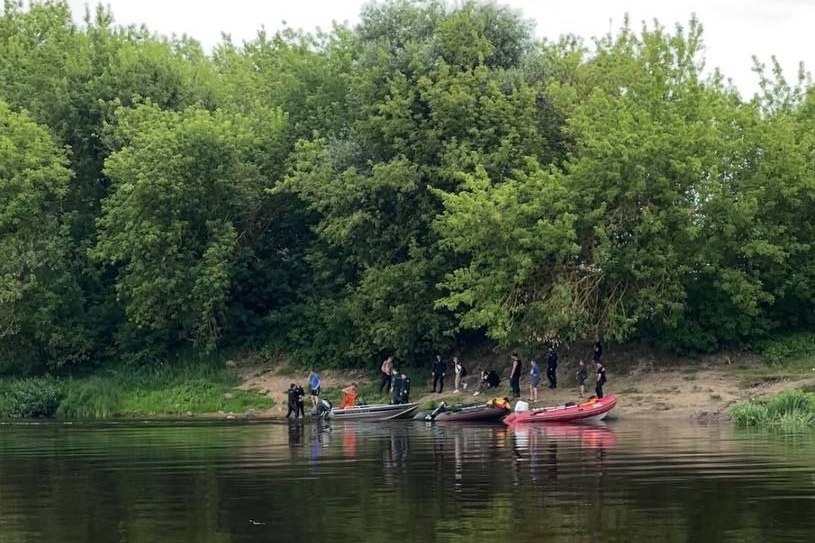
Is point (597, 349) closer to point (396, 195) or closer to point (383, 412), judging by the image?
point (383, 412)

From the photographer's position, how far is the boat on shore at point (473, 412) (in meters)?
45.8

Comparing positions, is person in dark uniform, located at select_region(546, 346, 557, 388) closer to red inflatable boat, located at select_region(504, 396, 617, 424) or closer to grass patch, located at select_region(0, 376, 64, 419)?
red inflatable boat, located at select_region(504, 396, 617, 424)

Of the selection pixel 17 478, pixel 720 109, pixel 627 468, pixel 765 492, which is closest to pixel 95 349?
pixel 720 109

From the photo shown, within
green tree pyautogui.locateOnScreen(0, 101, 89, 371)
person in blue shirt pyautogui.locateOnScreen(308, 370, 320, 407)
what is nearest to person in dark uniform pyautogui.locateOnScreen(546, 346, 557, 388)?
person in blue shirt pyautogui.locateOnScreen(308, 370, 320, 407)

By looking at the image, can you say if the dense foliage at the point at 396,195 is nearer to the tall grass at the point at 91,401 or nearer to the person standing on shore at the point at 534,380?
the person standing on shore at the point at 534,380

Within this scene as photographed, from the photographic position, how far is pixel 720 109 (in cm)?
5066

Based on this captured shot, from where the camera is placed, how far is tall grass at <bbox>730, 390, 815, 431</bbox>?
39469 millimetres

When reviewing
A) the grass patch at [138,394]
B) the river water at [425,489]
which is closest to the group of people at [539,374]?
the grass patch at [138,394]

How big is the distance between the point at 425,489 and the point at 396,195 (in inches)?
1293

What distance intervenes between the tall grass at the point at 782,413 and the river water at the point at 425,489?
81.4 inches

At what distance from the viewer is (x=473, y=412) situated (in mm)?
46344

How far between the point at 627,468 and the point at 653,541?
30.6ft

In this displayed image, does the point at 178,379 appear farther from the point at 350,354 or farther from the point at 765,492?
the point at 765,492

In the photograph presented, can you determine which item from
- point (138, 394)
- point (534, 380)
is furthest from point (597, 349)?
point (138, 394)
